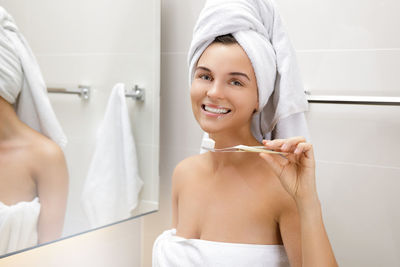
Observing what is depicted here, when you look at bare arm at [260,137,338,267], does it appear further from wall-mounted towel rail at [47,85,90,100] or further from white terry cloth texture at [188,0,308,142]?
wall-mounted towel rail at [47,85,90,100]

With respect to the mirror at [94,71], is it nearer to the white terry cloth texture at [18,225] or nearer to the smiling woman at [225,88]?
the white terry cloth texture at [18,225]

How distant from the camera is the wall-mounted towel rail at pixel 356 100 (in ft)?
3.85

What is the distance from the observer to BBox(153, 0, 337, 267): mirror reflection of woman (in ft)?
2.73

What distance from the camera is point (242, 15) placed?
882 millimetres

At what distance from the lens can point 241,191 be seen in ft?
3.20

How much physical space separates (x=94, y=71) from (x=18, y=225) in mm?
556

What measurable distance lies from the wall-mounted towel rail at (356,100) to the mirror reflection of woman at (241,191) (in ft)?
1.18

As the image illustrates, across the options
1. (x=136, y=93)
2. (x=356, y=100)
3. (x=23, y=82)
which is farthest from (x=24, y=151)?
(x=356, y=100)

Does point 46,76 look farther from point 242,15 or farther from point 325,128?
point 325,128

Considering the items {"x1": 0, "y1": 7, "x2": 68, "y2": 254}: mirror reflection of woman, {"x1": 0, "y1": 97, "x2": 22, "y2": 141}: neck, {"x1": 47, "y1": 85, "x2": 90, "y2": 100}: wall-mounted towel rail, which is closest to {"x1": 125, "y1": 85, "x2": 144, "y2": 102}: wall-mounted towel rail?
{"x1": 47, "y1": 85, "x2": 90, "y2": 100}: wall-mounted towel rail

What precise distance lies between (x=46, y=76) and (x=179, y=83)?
60 cm

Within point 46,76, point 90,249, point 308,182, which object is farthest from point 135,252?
point 308,182

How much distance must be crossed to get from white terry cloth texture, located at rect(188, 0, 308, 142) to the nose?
84mm

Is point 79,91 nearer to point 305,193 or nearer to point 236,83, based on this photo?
point 236,83
